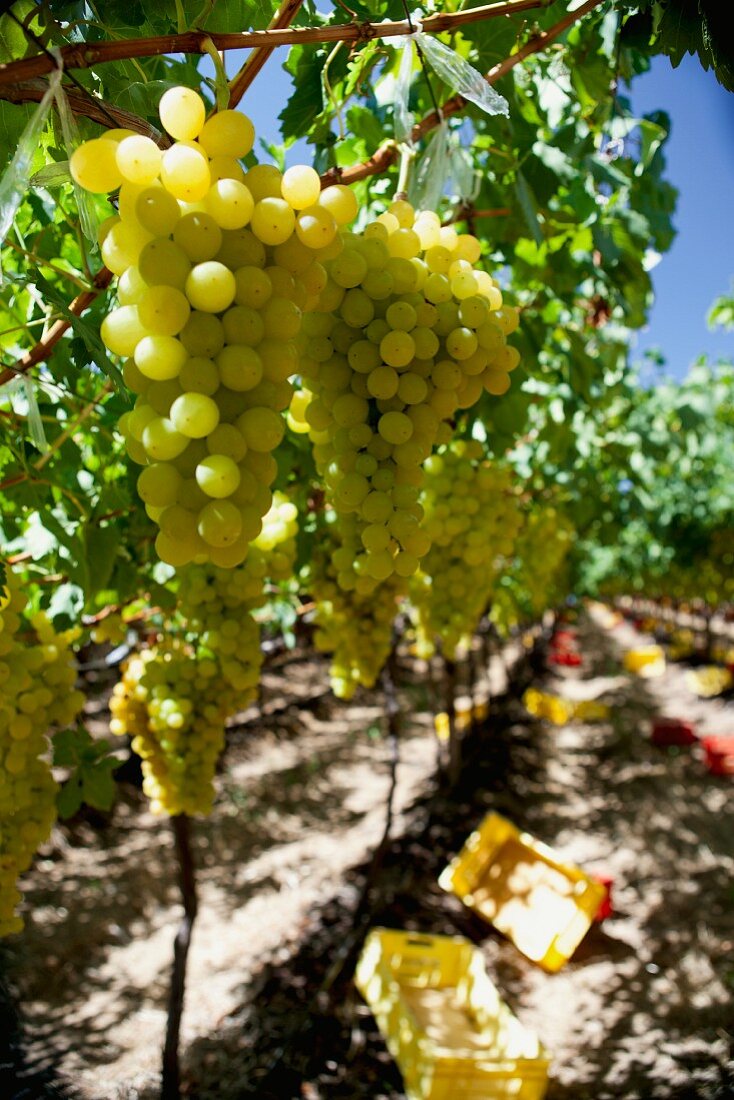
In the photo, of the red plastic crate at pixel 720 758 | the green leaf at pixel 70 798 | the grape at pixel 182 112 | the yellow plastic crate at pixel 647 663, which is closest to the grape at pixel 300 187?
the grape at pixel 182 112

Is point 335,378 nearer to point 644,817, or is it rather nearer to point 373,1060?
point 373,1060

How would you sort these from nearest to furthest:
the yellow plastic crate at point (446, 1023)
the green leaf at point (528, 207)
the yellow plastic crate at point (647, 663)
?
1. the green leaf at point (528, 207)
2. the yellow plastic crate at point (446, 1023)
3. the yellow plastic crate at point (647, 663)

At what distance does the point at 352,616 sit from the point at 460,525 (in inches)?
24.0

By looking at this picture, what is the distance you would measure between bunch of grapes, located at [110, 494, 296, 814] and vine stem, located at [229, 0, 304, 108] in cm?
121

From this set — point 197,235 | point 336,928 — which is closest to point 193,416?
point 197,235

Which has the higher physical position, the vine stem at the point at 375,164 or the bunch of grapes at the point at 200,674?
the vine stem at the point at 375,164

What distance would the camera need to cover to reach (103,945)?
4508 millimetres

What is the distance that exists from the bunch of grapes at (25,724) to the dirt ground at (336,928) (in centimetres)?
140

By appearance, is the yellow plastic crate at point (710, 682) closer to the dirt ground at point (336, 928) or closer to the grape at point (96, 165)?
the dirt ground at point (336, 928)

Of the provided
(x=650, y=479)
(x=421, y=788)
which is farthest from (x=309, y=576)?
(x=650, y=479)

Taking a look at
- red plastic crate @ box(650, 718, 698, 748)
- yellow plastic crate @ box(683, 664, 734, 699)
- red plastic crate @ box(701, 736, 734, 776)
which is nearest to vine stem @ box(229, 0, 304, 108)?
red plastic crate @ box(701, 736, 734, 776)

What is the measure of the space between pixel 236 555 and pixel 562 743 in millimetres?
8990

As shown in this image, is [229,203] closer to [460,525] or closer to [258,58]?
[258,58]

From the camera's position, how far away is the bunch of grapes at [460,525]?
196cm
